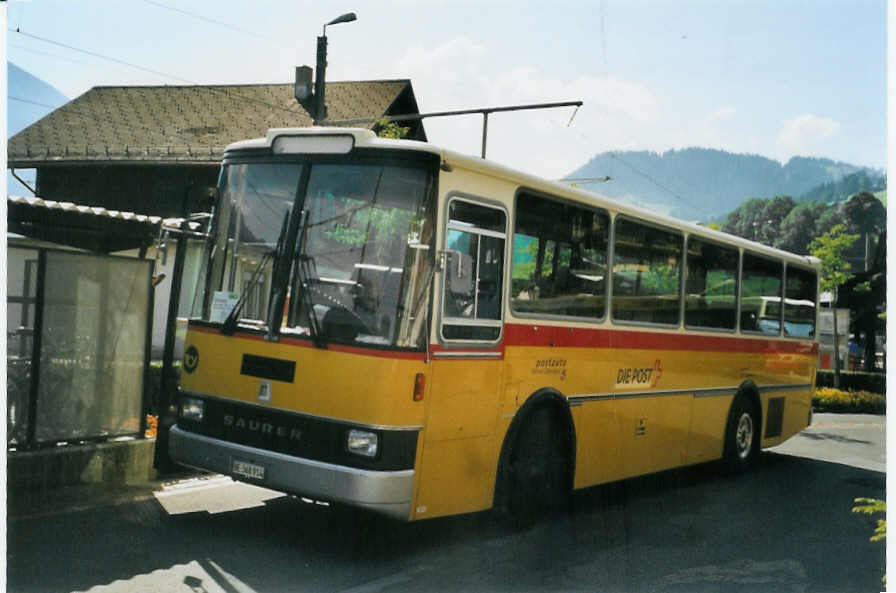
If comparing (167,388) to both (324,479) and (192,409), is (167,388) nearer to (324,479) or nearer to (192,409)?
(192,409)

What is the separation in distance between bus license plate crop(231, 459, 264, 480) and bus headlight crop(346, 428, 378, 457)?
742 mm

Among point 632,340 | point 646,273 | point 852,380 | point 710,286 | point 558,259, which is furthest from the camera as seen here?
point 852,380

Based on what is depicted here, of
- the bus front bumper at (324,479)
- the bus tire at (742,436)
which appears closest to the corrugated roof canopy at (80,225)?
the bus front bumper at (324,479)

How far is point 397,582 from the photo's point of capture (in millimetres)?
6398

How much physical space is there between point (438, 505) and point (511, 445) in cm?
93

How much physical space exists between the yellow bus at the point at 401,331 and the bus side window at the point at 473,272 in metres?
0.02

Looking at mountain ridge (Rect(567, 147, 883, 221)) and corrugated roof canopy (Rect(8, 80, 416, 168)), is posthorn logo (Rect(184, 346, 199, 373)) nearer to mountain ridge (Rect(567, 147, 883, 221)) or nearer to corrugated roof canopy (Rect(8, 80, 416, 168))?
mountain ridge (Rect(567, 147, 883, 221))

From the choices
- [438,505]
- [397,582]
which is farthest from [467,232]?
[397,582]

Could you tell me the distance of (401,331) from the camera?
21.7ft

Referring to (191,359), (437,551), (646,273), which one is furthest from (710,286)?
(191,359)

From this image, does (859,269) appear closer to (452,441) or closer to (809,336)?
(809,336)

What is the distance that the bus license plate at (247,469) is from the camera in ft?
22.4

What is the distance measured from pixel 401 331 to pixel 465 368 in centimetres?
74

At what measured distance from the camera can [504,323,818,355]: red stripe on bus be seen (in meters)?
7.80
